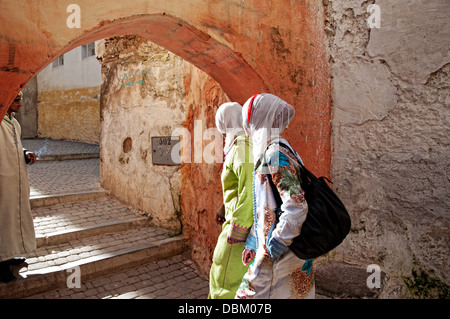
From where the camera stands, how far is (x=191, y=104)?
4.07 m

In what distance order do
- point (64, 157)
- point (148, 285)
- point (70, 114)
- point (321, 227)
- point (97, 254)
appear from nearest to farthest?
point (321, 227) < point (148, 285) < point (97, 254) < point (64, 157) < point (70, 114)

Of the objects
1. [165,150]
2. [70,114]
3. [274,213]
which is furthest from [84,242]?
[70,114]

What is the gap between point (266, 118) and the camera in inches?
70.6

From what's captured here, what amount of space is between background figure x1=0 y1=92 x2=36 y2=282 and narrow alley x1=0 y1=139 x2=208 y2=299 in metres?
0.23

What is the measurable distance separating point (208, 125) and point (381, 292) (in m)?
2.37

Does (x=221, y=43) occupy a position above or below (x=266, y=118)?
above

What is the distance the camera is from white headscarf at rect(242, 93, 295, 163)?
1.78 m

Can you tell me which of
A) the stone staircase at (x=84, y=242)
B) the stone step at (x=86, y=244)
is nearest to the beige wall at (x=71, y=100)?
the stone staircase at (x=84, y=242)

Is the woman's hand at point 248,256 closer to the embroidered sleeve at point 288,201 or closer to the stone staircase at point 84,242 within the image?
the embroidered sleeve at point 288,201

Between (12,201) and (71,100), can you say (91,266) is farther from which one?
(71,100)

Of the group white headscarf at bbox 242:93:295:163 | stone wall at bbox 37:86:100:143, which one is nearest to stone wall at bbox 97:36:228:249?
white headscarf at bbox 242:93:295:163

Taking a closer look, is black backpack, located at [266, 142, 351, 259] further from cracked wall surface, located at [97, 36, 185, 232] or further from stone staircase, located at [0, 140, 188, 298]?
cracked wall surface, located at [97, 36, 185, 232]

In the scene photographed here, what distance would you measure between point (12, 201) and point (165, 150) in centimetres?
186

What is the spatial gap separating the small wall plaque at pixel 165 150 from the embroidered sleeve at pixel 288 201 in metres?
2.88
